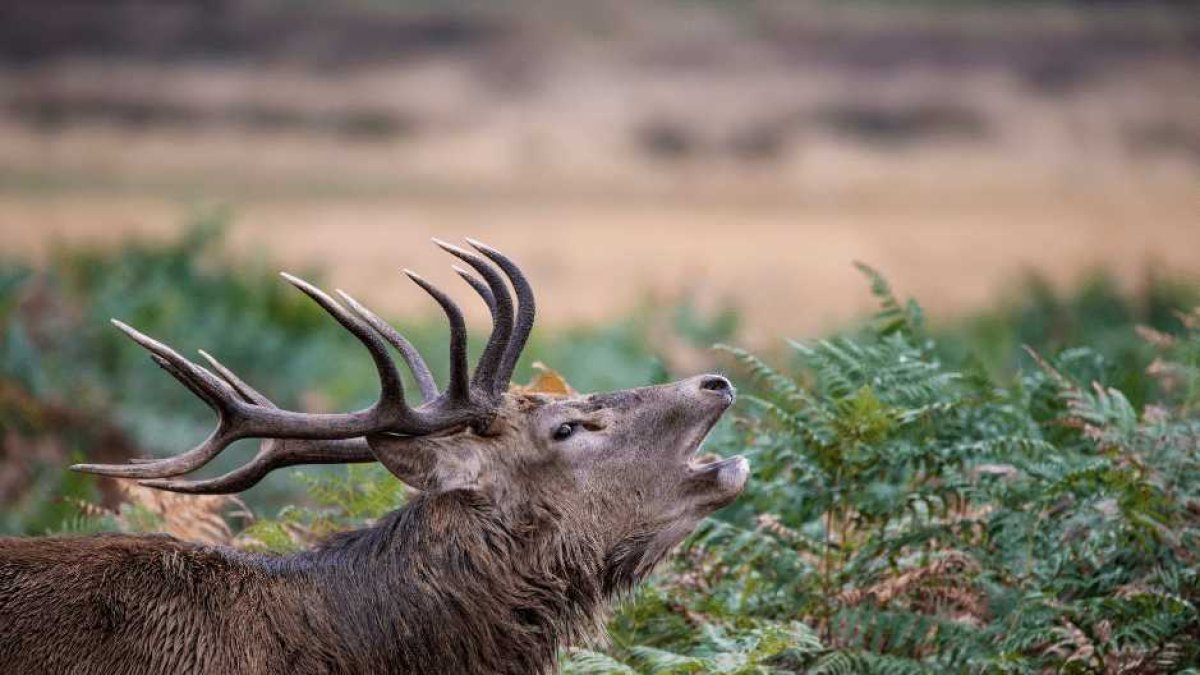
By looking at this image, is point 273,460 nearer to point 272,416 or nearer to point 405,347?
A: point 272,416

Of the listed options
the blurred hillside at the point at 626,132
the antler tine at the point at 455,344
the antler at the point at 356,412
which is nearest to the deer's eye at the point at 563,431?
the antler at the point at 356,412

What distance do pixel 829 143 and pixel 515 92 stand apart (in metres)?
6.33

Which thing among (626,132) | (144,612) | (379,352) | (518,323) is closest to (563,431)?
(518,323)

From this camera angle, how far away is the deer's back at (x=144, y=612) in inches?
211

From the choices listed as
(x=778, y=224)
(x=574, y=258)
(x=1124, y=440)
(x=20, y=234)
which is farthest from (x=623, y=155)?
(x=1124, y=440)

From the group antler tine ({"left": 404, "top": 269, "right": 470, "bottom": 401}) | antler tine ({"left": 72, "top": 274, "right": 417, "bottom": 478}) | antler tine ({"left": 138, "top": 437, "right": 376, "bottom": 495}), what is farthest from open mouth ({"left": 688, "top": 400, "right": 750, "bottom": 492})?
antler tine ({"left": 138, "top": 437, "right": 376, "bottom": 495})

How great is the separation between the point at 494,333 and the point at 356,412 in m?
0.58

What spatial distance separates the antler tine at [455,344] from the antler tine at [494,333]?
0.10 m

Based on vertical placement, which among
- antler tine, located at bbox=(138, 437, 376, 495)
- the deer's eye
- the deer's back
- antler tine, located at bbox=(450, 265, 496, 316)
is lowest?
the deer's back

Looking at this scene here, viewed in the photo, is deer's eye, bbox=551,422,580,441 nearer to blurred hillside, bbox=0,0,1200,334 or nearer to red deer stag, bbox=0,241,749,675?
red deer stag, bbox=0,241,749,675

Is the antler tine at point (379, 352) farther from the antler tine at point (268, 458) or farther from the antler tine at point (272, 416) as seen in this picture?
the antler tine at point (268, 458)

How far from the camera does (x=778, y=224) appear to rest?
29234 mm

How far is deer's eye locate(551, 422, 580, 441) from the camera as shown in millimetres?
6039

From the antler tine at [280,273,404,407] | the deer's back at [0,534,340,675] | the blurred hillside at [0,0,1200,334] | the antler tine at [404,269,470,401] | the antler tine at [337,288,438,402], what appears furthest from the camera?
the blurred hillside at [0,0,1200,334]
